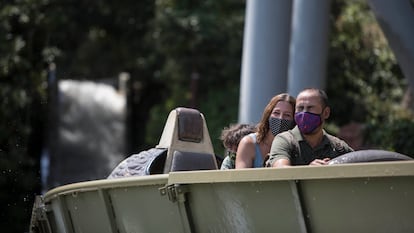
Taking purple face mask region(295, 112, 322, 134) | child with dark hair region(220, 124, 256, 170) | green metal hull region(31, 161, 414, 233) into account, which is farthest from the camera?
child with dark hair region(220, 124, 256, 170)

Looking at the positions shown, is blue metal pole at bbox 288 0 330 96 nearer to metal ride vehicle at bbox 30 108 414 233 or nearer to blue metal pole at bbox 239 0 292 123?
blue metal pole at bbox 239 0 292 123

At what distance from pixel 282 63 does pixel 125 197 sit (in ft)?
19.9

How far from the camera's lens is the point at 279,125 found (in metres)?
6.22

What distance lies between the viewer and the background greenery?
703 inches

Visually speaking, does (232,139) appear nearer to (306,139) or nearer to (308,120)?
(306,139)

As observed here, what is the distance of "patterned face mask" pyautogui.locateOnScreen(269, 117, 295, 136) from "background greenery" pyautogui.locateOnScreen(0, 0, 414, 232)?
32.3 feet

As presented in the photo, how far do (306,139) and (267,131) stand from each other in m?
0.72

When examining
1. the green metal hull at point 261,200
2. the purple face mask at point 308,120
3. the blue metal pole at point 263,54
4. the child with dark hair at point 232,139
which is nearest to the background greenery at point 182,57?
the blue metal pole at point 263,54

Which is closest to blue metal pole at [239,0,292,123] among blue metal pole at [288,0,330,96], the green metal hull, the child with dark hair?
blue metal pole at [288,0,330,96]

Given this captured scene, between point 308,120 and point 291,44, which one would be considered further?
point 291,44

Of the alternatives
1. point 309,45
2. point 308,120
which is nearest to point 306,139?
point 308,120

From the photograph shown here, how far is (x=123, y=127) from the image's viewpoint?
26.3m

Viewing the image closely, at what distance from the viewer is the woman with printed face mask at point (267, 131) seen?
20.4 ft

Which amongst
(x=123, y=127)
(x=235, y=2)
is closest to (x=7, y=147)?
(x=235, y=2)
